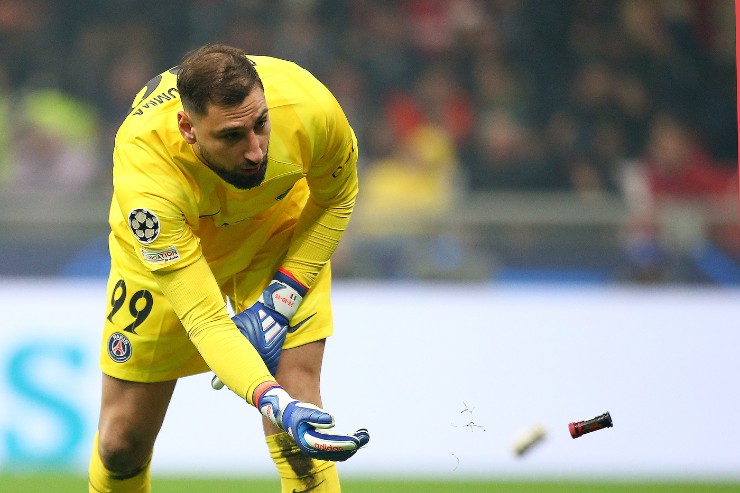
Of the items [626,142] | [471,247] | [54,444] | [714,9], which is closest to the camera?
[54,444]

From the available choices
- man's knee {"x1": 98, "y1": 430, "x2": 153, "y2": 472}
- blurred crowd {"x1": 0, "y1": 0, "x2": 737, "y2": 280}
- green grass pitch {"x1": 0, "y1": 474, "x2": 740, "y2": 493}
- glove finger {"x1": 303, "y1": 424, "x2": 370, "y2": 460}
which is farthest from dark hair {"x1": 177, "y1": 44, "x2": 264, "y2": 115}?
blurred crowd {"x1": 0, "y1": 0, "x2": 737, "y2": 280}

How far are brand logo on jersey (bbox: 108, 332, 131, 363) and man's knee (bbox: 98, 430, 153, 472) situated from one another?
0.29 meters

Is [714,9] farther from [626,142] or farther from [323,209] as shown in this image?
[323,209]

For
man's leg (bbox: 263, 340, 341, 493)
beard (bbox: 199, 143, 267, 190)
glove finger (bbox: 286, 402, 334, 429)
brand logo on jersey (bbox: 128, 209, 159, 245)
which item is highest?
beard (bbox: 199, 143, 267, 190)

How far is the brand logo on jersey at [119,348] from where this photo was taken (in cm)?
496

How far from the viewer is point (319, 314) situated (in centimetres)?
489

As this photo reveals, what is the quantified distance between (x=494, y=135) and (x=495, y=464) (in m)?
3.41

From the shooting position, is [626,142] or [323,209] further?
[626,142]

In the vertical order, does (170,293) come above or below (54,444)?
below

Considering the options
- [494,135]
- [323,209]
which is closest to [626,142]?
[494,135]

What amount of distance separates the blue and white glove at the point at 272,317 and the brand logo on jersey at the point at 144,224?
58 cm

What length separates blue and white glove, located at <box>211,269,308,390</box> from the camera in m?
4.62

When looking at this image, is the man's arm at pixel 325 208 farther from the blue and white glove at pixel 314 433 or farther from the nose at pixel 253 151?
the blue and white glove at pixel 314 433

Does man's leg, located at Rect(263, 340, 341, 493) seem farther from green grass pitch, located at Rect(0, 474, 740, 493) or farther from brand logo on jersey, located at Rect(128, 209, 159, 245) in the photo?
green grass pitch, located at Rect(0, 474, 740, 493)
